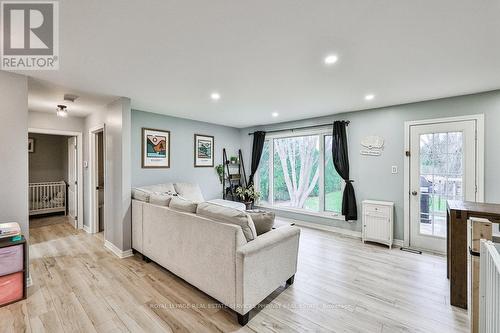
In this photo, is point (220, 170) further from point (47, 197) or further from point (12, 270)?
point (47, 197)

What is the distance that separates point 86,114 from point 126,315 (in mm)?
4040

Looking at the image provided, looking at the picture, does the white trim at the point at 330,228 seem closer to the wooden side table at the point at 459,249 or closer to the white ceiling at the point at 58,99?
the wooden side table at the point at 459,249

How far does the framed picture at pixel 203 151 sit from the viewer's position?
5148 mm

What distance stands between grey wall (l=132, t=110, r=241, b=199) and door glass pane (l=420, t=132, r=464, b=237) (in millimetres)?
3887

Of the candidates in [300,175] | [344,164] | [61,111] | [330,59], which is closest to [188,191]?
[61,111]

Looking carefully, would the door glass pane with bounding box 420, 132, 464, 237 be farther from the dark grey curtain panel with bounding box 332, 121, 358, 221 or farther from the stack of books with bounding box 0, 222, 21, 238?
the stack of books with bounding box 0, 222, 21, 238

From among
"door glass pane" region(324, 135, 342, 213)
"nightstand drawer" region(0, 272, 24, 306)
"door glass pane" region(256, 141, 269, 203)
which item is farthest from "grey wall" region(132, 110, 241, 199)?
"door glass pane" region(324, 135, 342, 213)

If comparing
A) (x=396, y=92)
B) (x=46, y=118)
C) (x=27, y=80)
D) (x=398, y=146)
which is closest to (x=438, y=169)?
(x=398, y=146)

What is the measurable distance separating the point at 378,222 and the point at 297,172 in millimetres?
2003

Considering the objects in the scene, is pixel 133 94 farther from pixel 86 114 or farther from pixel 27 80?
pixel 86 114

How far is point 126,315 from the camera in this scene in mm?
2039

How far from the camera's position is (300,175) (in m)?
5.22

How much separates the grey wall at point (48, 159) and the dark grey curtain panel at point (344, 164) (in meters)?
7.01

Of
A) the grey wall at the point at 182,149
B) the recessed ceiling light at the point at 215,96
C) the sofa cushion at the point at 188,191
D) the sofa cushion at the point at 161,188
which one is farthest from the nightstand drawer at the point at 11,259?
the recessed ceiling light at the point at 215,96
